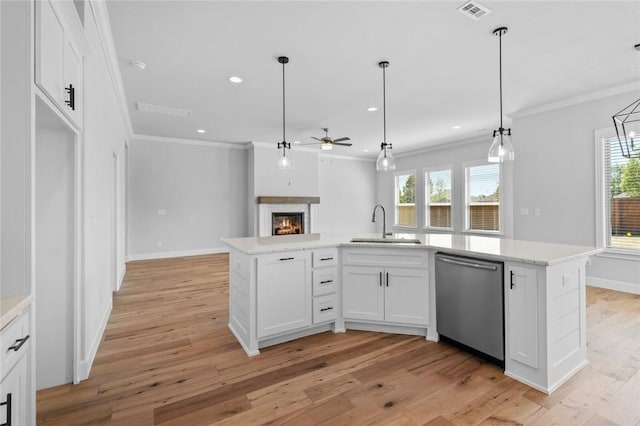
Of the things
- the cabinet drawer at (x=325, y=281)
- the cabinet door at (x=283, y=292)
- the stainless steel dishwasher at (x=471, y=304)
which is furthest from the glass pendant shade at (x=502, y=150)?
the cabinet door at (x=283, y=292)

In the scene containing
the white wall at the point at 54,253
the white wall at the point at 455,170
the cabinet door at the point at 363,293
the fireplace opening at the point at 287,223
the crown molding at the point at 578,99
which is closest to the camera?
the white wall at the point at 54,253

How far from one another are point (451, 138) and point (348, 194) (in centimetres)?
354

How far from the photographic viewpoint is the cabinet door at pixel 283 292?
262 centimetres

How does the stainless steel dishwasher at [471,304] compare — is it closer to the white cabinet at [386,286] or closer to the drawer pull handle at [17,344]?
the white cabinet at [386,286]

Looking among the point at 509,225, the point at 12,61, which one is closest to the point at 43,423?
the point at 12,61

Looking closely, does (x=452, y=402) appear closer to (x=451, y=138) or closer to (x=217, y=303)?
(x=217, y=303)

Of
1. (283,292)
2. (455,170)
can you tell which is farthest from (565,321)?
(455,170)

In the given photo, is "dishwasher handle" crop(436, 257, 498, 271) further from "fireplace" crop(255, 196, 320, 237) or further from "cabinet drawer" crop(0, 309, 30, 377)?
"fireplace" crop(255, 196, 320, 237)

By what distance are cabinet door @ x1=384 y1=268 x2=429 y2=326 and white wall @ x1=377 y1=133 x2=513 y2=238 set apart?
490 cm

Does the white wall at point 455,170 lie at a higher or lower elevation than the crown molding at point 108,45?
lower

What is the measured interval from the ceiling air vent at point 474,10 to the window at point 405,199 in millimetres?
6489

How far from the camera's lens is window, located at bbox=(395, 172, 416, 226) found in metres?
8.99

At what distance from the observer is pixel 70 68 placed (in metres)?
1.99

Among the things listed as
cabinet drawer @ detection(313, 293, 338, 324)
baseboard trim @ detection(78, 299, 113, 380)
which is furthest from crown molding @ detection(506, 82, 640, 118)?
baseboard trim @ detection(78, 299, 113, 380)
